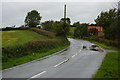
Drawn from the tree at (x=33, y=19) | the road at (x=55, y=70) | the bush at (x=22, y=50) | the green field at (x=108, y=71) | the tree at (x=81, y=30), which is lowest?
the road at (x=55, y=70)

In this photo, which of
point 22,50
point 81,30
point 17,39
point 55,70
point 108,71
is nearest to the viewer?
point 108,71

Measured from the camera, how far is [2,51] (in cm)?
1770

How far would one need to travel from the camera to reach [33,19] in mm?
100500

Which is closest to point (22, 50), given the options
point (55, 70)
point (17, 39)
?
point (55, 70)

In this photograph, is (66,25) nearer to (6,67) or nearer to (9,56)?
(9,56)

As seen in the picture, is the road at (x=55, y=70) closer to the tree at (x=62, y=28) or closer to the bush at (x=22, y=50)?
the bush at (x=22, y=50)

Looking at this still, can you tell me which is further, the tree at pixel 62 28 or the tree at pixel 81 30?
the tree at pixel 81 30

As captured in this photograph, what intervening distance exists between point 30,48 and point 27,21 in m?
79.0

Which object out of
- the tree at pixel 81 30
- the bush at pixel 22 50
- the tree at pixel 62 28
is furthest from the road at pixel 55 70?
the tree at pixel 81 30

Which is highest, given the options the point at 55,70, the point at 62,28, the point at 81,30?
the point at 62,28

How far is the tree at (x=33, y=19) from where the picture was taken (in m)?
98.6

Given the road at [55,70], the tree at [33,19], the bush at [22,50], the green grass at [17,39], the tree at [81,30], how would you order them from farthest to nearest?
the tree at [33,19] < the tree at [81,30] < the green grass at [17,39] < the bush at [22,50] < the road at [55,70]

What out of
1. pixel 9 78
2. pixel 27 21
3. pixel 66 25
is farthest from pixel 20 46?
pixel 27 21

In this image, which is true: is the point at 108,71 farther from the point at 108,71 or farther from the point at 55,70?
the point at 55,70
